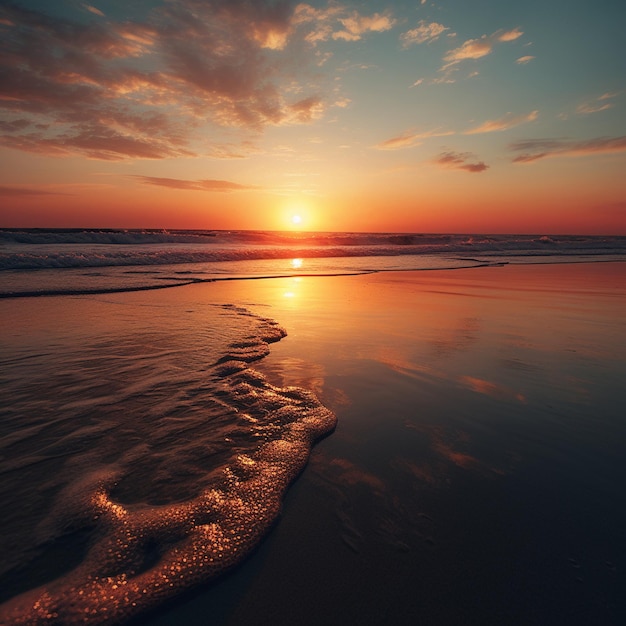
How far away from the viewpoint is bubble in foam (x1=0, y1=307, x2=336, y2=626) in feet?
4.50

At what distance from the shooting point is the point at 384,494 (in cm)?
196

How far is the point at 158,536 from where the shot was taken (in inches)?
66.1

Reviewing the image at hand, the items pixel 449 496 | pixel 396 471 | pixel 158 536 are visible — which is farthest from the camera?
pixel 396 471

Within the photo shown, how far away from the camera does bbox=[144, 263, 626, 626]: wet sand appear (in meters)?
1.41

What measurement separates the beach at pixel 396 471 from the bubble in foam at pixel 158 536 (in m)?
0.06

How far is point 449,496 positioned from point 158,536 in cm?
148

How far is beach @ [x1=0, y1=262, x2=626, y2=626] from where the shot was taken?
4.70 feet

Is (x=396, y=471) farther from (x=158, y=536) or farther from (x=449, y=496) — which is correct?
(x=158, y=536)

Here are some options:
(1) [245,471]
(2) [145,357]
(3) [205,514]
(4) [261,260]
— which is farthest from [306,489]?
(4) [261,260]

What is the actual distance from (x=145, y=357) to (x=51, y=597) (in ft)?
9.33

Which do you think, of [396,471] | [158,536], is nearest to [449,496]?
[396,471]

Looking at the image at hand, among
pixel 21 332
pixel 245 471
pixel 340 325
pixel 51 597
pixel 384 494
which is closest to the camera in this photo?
pixel 51 597

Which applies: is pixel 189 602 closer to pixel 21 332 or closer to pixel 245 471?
pixel 245 471

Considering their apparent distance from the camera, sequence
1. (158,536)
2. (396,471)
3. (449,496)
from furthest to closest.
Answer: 1. (396,471)
2. (449,496)
3. (158,536)
